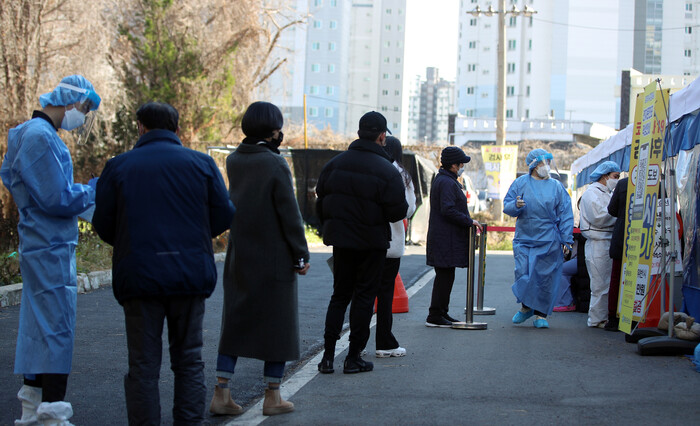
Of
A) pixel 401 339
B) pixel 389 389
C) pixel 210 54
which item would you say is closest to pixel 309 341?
pixel 401 339

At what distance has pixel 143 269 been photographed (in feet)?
13.7

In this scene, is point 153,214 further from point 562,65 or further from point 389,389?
point 562,65

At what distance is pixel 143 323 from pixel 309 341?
4162mm

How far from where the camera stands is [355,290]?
21.5ft

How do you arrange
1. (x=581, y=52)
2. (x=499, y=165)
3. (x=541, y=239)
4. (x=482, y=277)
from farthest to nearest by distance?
(x=581, y=52) < (x=499, y=165) < (x=482, y=277) < (x=541, y=239)

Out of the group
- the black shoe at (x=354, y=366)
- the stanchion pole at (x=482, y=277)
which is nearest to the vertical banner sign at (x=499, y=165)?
the stanchion pole at (x=482, y=277)

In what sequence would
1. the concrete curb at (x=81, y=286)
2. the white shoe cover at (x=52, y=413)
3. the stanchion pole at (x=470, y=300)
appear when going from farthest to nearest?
1. the concrete curb at (x=81, y=286)
2. the stanchion pole at (x=470, y=300)
3. the white shoe cover at (x=52, y=413)

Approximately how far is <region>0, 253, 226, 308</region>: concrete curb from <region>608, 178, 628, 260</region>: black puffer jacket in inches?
275

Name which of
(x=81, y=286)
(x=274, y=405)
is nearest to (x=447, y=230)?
(x=274, y=405)

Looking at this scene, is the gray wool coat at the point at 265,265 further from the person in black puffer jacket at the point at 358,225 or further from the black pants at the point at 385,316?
the black pants at the point at 385,316

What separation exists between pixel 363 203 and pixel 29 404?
9.29ft

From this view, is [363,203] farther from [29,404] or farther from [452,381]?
[29,404]

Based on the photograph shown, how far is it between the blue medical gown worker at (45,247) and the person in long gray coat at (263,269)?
3.24ft

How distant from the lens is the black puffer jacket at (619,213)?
30.0 ft
